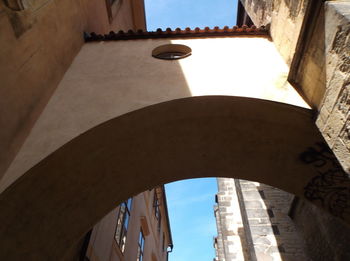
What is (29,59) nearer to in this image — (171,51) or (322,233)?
Answer: (171,51)

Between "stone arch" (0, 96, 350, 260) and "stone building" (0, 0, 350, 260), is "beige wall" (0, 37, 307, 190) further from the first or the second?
"stone arch" (0, 96, 350, 260)

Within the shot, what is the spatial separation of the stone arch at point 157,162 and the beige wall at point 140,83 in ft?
0.42

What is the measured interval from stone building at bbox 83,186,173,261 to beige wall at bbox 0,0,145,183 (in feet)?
9.98

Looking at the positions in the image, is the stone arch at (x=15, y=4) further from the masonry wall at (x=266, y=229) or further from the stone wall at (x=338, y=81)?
the masonry wall at (x=266, y=229)

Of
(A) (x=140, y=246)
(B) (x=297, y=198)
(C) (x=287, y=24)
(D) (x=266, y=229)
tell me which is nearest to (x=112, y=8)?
(C) (x=287, y=24)

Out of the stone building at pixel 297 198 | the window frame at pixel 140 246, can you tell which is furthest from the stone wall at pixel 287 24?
the window frame at pixel 140 246

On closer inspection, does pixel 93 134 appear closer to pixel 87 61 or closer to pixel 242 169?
pixel 87 61

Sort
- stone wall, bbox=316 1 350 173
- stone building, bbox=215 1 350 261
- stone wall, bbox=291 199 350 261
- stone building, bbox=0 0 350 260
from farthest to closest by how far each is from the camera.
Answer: stone wall, bbox=291 199 350 261 → stone building, bbox=0 0 350 260 → stone building, bbox=215 1 350 261 → stone wall, bbox=316 1 350 173

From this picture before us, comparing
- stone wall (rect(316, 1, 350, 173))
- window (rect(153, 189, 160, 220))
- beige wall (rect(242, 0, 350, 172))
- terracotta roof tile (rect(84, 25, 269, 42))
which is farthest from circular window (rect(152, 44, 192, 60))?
window (rect(153, 189, 160, 220))

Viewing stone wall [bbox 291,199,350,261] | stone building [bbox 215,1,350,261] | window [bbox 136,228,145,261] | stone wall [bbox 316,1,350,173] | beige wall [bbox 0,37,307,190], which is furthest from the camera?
window [bbox 136,228,145,261]

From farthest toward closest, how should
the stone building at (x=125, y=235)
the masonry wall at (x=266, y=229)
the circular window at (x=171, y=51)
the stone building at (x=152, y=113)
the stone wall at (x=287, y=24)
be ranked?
1. the masonry wall at (x=266, y=229)
2. the stone building at (x=125, y=235)
3. the circular window at (x=171, y=51)
4. the stone wall at (x=287, y=24)
5. the stone building at (x=152, y=113)

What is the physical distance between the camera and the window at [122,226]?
7.41m

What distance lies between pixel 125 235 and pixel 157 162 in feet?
16.8

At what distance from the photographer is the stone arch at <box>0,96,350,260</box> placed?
3.04 m
